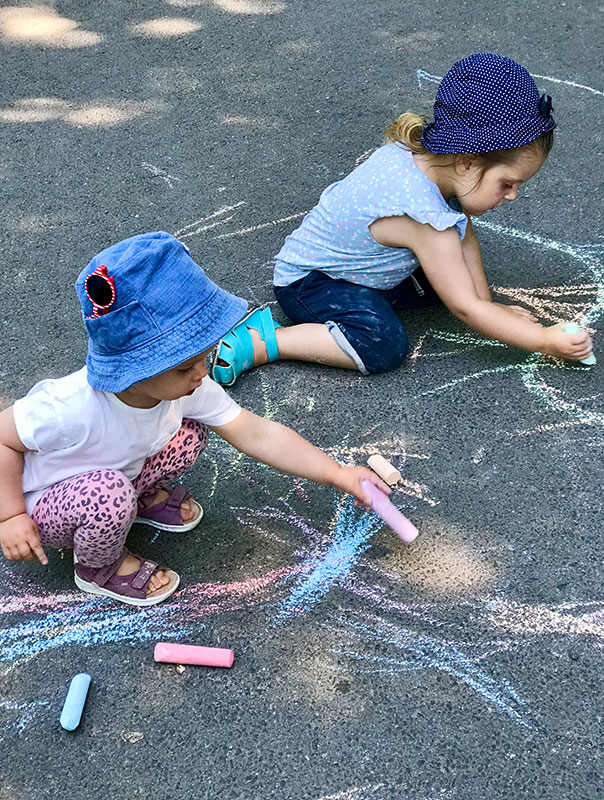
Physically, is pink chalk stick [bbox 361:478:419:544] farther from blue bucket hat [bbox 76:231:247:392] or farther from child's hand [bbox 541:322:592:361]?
child's hand [bbox 541:322:592:361]

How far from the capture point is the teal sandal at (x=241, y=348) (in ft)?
7.89

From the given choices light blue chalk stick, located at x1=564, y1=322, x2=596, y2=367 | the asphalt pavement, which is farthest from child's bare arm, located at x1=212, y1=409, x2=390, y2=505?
light blue chalk stick, located at x1=564, y1=322, x2=596, y2=367

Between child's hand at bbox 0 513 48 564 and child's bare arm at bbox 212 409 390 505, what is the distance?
449 millimetres

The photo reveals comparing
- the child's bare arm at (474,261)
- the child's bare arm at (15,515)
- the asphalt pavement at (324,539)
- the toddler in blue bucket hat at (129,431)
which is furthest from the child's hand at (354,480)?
the child's bare arm at (474,261)

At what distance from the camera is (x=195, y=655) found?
5.79ft

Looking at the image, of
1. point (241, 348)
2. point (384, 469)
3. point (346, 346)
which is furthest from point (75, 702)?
point (346, 346)

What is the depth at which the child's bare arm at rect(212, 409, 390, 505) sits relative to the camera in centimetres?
187

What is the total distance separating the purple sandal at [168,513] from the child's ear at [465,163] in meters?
1.10

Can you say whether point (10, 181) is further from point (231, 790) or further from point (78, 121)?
point (231, 790)

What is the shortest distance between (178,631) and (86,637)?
0.19 metres

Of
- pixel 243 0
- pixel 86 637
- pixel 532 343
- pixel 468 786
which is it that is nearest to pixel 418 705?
pixel 468 786

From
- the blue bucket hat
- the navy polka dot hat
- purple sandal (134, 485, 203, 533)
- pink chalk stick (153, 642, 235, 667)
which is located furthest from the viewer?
the navy polka dot hat

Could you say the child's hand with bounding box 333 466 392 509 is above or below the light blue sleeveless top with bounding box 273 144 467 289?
below

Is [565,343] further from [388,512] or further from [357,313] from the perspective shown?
[388,512]
